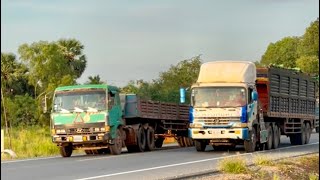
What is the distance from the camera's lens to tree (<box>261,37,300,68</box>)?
320 feet

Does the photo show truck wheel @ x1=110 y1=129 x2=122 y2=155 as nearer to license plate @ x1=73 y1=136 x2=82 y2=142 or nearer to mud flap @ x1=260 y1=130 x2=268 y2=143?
license plate @ x1=73 y1=136 x2=82 y2=142

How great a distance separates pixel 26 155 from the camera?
27.8 m

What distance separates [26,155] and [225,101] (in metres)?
8.60

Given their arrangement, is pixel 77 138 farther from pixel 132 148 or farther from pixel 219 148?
pixel 219 148

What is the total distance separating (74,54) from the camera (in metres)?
68.3

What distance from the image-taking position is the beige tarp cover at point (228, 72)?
2536 centimetres

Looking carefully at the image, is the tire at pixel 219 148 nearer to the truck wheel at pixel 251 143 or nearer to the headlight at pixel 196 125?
the truck wheel at pixel 251 143

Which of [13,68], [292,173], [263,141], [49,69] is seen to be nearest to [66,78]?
[49,69]

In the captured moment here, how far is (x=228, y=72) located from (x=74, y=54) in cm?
4424

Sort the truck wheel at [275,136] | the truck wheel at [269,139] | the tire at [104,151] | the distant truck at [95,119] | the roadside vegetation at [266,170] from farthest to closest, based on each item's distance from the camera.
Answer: the truck wheel at [275,136]
the truck wheel at [269,139]
the tire at [104,151]
the distant truck at [95,119]
the roadside vegetation at [266,170]

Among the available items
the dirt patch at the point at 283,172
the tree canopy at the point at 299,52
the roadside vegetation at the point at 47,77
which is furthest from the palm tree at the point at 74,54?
the dirt patch at the point at 283,172

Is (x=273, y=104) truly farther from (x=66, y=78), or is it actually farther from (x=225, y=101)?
(x=66, y=78)

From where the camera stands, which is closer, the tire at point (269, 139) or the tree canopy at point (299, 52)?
the tire at point (269, 139)

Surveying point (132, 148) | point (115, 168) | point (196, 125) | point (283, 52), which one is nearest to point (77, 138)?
point (132, 148)
